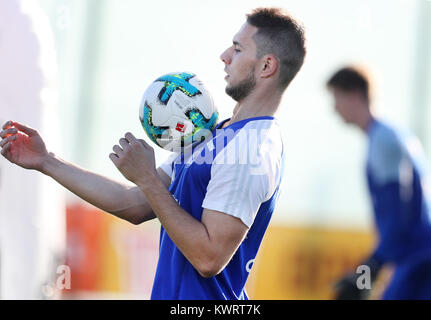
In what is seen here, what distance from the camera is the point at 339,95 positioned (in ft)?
26.7

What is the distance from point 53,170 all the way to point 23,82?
0.59 meters

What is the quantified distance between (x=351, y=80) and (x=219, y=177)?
14.4 ft

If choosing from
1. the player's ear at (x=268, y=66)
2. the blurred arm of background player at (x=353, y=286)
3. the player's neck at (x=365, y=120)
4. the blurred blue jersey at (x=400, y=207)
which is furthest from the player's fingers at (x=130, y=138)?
the player's neck at (x=365, y=120)

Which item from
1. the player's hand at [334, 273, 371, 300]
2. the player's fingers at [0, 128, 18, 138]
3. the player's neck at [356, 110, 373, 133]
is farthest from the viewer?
the player's neck at [356, 110, 373, 133]

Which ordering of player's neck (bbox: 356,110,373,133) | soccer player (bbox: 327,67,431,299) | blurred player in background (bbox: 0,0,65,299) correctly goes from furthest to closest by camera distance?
player's neck (bbox: 356,110,373,133) < soccer player (bbox: 327,67,431,299) < blurred player in background (bbox: 0,0,65,299)

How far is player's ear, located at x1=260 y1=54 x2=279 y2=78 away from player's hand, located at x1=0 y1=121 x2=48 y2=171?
3.81ft

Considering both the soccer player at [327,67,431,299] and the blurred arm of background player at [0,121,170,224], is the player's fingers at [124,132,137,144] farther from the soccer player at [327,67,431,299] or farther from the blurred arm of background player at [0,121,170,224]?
the soccer player at [327,67,431,299]

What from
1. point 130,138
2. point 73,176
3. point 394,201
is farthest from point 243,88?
point 394,201

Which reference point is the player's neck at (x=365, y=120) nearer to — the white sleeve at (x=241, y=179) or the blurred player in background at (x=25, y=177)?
the blurred player in background at (x=25, y=177)

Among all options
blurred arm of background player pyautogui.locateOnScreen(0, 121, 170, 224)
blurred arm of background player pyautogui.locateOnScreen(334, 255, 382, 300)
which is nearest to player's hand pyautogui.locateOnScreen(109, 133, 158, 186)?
blurred arm of background player pyautogui.locateOnScreen(0, 121, 170, 224)

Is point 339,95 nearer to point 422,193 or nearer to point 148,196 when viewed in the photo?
point 422,193

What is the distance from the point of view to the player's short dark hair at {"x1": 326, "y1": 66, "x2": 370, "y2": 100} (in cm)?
816

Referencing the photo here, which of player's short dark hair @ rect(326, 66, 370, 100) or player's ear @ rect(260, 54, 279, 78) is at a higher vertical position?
player's short dark hair @ rect(326, 66, 370, 100)
